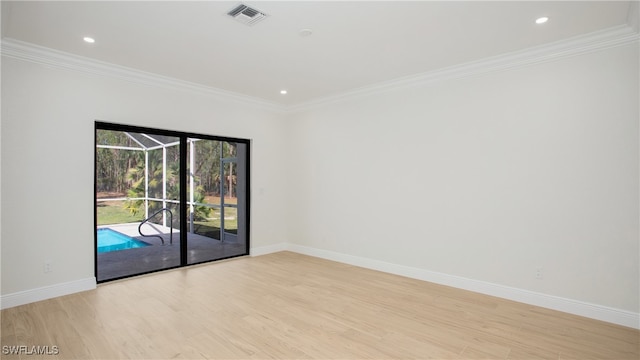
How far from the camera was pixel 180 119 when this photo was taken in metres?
4.88

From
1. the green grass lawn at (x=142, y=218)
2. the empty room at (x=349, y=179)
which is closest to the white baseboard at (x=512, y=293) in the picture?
the empty room at (x=349, y=179)

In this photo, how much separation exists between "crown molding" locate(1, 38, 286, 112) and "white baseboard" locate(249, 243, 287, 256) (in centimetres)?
274

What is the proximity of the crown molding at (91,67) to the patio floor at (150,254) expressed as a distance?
204 centimetres

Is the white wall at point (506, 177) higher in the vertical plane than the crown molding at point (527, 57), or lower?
lower

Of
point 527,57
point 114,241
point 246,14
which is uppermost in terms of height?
point 246,14

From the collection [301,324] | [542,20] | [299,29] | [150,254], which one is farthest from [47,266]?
[542,20]

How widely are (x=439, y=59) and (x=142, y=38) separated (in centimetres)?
340

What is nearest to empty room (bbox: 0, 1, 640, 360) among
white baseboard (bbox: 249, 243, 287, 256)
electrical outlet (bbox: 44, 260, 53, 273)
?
electrical outlet (bbox: 44, 260, 53, 273)

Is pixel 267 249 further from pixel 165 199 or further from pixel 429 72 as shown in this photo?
pixel 429 72

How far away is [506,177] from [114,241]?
5.38 meters

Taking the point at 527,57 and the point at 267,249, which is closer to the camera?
the point at 527,57

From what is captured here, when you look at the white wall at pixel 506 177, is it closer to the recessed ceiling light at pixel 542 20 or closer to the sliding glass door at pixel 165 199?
the recessed ceiling light at pixel 542 20

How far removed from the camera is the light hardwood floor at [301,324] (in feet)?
8.50

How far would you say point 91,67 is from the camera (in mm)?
4004
